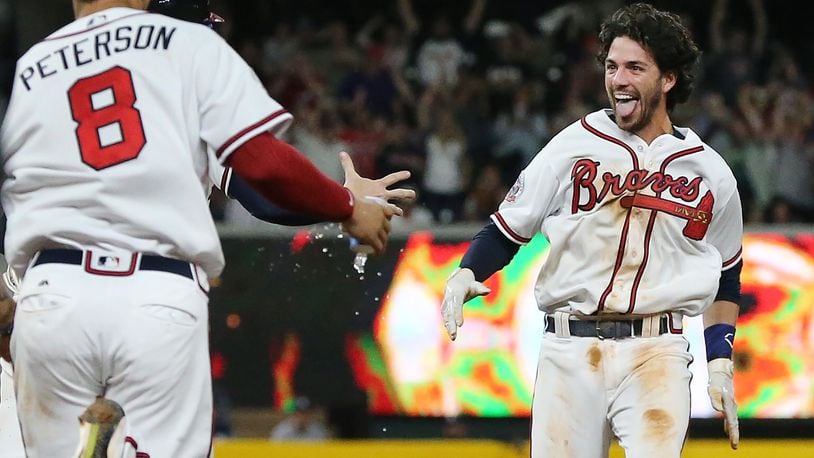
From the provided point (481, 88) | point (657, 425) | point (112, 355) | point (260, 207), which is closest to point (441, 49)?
point (481, 88)

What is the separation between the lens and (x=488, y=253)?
17.8ft

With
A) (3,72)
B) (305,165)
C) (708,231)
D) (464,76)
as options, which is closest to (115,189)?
(305,165)

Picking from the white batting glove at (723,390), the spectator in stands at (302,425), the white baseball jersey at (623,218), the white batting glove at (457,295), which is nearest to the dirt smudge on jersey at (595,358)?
the white baseball jersey at (623,218)

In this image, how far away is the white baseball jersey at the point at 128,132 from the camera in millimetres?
3746

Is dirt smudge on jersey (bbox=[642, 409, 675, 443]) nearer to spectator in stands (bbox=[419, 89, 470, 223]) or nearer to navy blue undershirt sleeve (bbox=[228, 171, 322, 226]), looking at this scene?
navy blue undershirt sleeve (bbox=[228, 171, 322, 226])

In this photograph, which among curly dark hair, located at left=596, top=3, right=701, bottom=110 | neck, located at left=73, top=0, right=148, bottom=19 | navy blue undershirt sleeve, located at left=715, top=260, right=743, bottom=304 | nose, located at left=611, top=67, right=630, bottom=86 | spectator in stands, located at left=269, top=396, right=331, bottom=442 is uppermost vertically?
neck, located at left=73, top=0, right=148, bottom=19

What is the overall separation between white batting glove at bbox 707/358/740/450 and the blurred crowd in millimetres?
5576

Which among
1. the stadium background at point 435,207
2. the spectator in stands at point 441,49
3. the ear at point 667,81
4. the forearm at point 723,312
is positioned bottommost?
the stadium background at point 435,207

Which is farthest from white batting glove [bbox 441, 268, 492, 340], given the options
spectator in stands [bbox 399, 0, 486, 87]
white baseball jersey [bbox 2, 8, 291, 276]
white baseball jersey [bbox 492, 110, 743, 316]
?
spectator in stands [bbox 399, 0, 486, 87]

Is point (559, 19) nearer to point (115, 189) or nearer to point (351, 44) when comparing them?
point (351, 44)

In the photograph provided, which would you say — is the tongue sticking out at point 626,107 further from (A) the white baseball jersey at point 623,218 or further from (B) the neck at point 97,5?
(B) the neck at point 97,5

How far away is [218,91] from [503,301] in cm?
692

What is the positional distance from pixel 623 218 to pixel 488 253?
537mm

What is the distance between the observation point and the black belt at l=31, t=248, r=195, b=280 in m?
3.76
